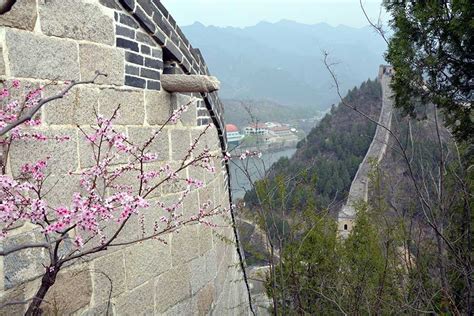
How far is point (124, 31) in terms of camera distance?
2.54 metres

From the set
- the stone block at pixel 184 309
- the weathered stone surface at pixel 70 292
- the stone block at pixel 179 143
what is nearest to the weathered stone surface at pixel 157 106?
the stone block at pixel 179 143

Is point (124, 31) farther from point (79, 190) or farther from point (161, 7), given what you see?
point (79, 190)

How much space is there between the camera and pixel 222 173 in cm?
414

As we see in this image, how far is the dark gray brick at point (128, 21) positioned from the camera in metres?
2.52

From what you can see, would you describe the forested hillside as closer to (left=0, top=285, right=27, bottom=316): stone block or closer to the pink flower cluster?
the pink flower cluster

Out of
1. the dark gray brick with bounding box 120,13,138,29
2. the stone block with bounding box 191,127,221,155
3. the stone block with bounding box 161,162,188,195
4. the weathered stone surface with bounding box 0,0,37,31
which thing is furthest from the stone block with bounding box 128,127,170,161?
the weathered stone surface with bounding box 0,0,37,31

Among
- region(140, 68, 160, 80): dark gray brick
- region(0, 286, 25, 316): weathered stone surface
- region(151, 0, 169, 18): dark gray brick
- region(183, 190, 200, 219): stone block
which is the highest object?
region(151, 0, 169, 18): dark gray brick

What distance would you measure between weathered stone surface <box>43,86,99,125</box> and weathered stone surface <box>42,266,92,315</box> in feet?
2.41

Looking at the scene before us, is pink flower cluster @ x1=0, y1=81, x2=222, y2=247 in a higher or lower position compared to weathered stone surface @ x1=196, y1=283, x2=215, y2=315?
higher

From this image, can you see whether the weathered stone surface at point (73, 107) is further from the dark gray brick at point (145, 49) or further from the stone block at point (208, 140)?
the stone block at point (208, 140)

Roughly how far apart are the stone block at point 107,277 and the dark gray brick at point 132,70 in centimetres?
102

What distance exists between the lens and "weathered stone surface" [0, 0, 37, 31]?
1.92 m

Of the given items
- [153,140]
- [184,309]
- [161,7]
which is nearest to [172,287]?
[184,309]

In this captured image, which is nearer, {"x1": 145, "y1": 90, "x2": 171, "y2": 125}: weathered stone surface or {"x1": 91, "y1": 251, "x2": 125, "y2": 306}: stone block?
{"x1": 91, "y1": 251, "x2": 125, "y2": 306}: stone block
